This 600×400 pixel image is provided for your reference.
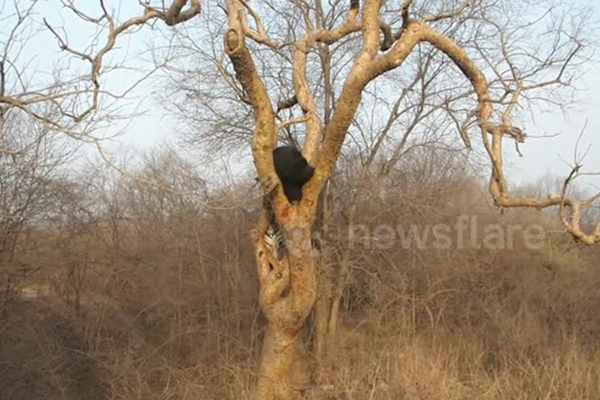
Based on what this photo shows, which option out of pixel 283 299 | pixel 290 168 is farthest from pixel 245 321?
pixel 290 168

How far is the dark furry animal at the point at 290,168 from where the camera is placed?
16.5ft

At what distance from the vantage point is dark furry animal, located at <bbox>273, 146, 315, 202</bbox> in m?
5.03

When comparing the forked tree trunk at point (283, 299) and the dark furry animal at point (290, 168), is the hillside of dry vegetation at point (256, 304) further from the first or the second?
the dark furry animal at point (290, 168)

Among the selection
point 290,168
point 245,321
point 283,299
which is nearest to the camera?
point 290,168

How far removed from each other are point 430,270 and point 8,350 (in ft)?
21.1

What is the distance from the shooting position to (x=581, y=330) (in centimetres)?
1016

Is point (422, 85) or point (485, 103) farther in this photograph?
point (422, 85)

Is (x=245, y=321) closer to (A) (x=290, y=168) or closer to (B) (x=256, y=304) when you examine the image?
(B) (x=256, y=304)

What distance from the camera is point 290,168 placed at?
502 cm

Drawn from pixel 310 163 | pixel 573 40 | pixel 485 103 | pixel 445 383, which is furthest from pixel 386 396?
pixel 573 40

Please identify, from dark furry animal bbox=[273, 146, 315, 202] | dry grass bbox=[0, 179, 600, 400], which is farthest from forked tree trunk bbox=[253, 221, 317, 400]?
dry grass bbox=[0, 179, 600, 400]

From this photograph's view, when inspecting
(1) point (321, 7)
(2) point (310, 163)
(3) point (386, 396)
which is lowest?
(3) point (386, 396)

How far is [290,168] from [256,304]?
522 centimetres

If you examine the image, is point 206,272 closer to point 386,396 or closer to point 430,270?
point 430,270
